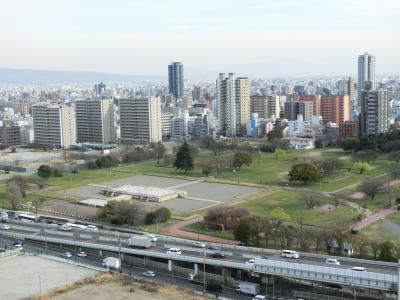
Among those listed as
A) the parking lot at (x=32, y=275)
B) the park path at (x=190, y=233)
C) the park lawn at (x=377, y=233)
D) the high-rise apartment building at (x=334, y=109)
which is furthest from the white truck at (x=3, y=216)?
the high-rise apartment building at (x=334, y=109)

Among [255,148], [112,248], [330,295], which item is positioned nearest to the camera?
[330,295]

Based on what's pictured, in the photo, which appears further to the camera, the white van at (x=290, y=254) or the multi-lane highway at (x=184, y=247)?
the white van at (x=290, y=254)

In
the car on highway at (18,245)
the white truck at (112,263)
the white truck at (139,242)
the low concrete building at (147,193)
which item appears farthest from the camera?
the low concrete building at (147,193)

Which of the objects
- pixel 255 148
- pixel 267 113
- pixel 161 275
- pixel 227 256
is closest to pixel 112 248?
pixel 161 275

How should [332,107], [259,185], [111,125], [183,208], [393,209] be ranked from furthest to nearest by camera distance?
1. [332,107]
2. [111,125]
3. [259,185]
4. [183,208]
5. [393,209]

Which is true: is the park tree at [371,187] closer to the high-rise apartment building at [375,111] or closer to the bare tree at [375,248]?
the bare tree at [375,248]

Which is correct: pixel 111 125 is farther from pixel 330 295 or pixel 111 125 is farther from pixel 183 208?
pixel 330 295

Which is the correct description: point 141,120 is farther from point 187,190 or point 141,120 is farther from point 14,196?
point 14,196

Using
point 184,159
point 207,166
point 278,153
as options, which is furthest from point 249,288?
point 278,153
